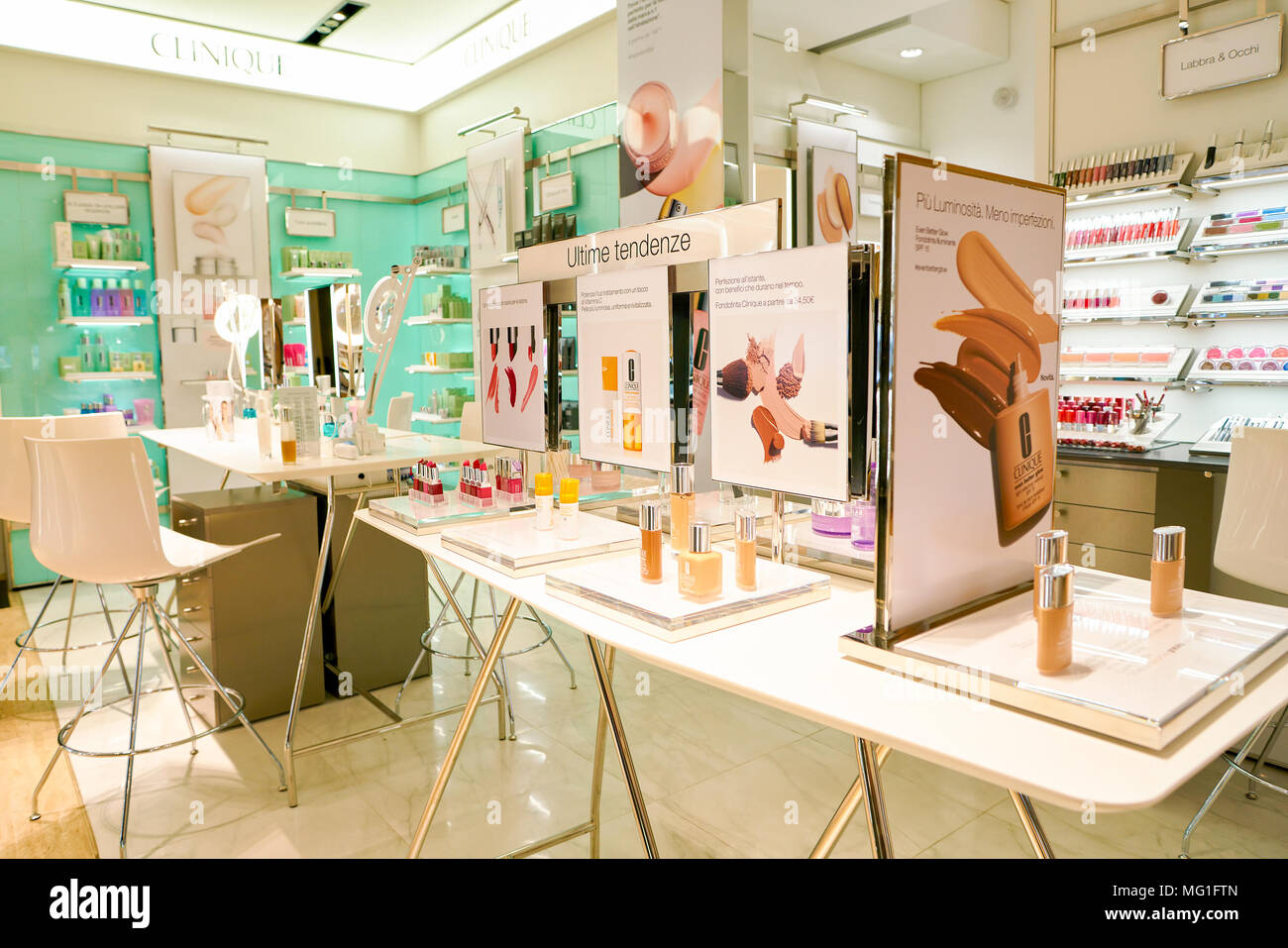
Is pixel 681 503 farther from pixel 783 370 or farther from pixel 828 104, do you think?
pixel 828 104

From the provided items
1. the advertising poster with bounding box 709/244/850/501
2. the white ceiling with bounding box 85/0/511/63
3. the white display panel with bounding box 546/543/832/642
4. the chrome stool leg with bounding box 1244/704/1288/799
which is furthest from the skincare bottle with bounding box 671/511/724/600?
the white ceiling with bounding box 85/0/511/63

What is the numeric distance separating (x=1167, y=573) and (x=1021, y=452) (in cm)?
28

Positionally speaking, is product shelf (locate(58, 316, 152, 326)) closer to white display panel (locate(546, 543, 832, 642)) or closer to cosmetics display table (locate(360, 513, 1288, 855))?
white display panel (locate(546, 543, 832, 642))

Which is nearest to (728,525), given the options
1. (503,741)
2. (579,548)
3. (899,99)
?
(579,548)

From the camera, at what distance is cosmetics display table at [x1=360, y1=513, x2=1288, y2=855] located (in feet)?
3.01

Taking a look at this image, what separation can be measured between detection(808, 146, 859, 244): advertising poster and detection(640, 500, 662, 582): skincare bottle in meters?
4.75

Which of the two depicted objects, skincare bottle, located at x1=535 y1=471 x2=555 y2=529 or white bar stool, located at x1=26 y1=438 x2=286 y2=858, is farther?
white bar stool, located at x1=26 y1=438 x2=286 y2=858

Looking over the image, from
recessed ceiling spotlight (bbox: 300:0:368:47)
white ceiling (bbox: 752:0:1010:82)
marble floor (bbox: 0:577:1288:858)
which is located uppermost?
recessed ceiling spotlight (bbox: 300:0:368:47)

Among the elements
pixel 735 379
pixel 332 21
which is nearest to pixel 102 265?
pixel 332 21

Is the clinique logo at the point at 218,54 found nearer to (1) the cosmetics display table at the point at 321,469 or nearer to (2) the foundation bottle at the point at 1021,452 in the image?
(1) the cosmetics display table at the point at 321,469

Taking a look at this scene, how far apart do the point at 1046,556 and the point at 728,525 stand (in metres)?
0.92

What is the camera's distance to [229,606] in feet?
10.9

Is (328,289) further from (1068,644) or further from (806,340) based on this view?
(1068,644)

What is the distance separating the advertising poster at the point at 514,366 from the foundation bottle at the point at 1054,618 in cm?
156
